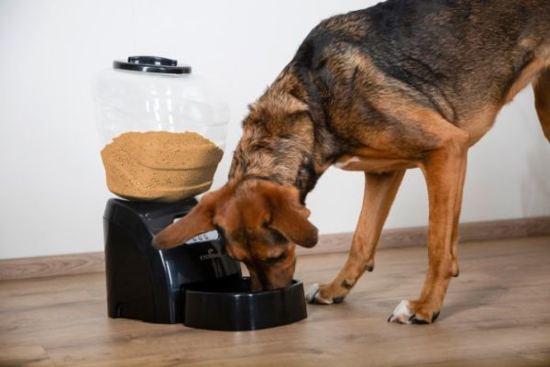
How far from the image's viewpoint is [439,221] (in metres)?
2.92

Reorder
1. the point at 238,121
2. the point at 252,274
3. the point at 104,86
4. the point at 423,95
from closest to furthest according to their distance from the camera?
the point at 252,274 → the point at 423,95 → the point at 104,86 → the point at 238,121

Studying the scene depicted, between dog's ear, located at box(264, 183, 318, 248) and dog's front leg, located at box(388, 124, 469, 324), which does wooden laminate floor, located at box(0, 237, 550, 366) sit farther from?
dog's ear, located at box(264, 183, 318, 248)

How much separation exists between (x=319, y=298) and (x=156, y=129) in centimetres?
95

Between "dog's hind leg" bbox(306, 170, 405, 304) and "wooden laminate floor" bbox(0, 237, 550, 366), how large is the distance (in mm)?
76

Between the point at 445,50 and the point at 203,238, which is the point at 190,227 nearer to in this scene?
the point at 203,238

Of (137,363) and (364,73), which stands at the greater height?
(364,73)

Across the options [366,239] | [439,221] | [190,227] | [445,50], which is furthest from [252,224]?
[445,50]

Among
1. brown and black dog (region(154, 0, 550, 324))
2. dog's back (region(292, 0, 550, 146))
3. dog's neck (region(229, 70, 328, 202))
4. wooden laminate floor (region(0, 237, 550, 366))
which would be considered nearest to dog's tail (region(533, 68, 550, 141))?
brown and black dog (region(154, 0, 550, 324))

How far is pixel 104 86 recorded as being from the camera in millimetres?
3338

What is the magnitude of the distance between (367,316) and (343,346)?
0.43 meters

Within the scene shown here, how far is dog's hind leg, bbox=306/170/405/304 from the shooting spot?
332cm

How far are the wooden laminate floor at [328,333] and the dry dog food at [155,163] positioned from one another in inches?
19.9

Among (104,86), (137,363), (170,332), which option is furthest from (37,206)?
(137,363)

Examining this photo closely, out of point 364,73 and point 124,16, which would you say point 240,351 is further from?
point 124,16
